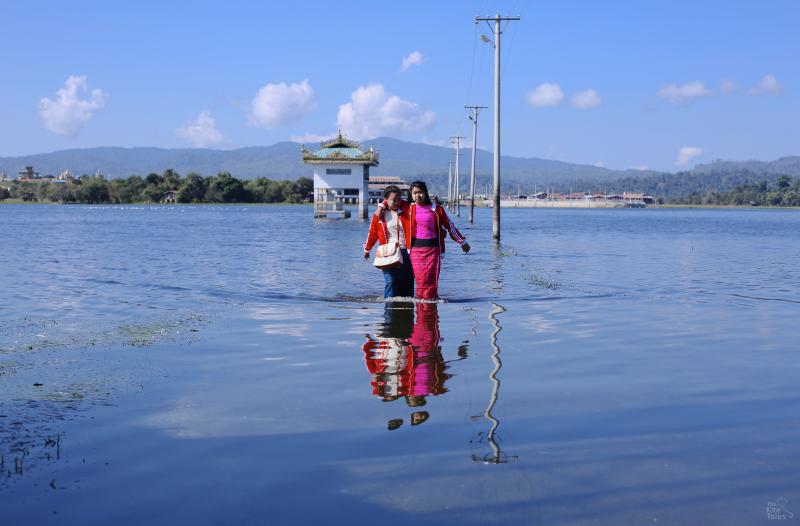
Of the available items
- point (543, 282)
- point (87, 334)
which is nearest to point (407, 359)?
point (87, 334)

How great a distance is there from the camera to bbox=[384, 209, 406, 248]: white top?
12.1 meters

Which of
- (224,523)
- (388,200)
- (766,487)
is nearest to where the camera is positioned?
(224,523)

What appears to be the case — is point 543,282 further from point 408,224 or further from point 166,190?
point 166,190

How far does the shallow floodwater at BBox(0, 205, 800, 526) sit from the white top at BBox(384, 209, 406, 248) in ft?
3.55

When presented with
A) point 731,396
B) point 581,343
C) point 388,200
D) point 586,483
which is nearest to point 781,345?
point 581,343

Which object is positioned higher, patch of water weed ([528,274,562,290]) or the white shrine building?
the white shrine building

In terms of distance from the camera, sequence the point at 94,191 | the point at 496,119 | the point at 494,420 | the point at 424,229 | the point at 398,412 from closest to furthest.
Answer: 1. the point at 494,420
2. the point at 398,412
3. the point at 424,229
4. the point at 496,119
5. the point at 94,191

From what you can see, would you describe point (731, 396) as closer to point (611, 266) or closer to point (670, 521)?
point (670, 521)

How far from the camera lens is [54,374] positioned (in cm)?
791

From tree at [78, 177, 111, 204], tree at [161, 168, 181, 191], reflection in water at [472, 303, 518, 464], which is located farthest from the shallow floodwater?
tree at [161, 168, 181, 191]

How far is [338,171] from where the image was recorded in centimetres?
8762

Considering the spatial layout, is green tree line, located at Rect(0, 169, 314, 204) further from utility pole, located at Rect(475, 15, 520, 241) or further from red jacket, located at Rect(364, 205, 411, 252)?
red jacket, located at Rect(364, 205, 411, 252)

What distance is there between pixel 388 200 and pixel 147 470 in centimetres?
732

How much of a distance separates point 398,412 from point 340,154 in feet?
267
